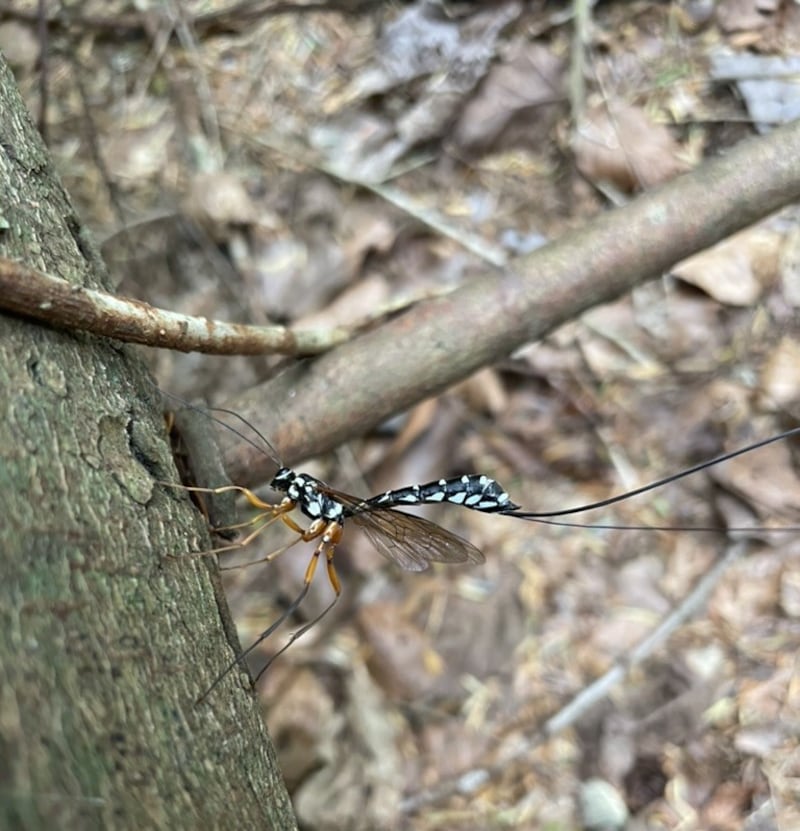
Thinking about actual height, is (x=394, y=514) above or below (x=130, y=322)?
below

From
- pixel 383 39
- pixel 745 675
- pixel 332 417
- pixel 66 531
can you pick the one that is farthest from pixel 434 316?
pixel 383 39

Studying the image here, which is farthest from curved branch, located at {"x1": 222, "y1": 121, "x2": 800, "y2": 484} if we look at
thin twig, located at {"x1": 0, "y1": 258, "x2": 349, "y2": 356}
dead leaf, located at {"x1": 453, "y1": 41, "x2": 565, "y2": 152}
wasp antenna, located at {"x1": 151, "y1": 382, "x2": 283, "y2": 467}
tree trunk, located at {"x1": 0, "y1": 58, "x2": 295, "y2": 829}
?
dead leaf, located at {"x1": 453, "y1": 41, "x2": 565, "y2": 152}

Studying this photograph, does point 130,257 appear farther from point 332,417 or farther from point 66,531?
point 66,531

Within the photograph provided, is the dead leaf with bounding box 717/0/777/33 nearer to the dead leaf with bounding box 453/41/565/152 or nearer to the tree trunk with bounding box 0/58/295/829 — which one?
the dead leaf with bounding box 453/41/565/152

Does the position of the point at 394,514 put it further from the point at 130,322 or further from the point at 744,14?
the point at 744,14

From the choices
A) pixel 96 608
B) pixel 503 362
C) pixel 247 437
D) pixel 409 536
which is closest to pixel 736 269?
pixel 503 362

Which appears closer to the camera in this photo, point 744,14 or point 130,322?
point 130,322

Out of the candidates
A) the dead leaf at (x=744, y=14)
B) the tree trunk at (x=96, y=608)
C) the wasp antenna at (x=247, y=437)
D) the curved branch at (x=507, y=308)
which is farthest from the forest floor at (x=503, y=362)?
the tree trunk at (x=96, y=608)
